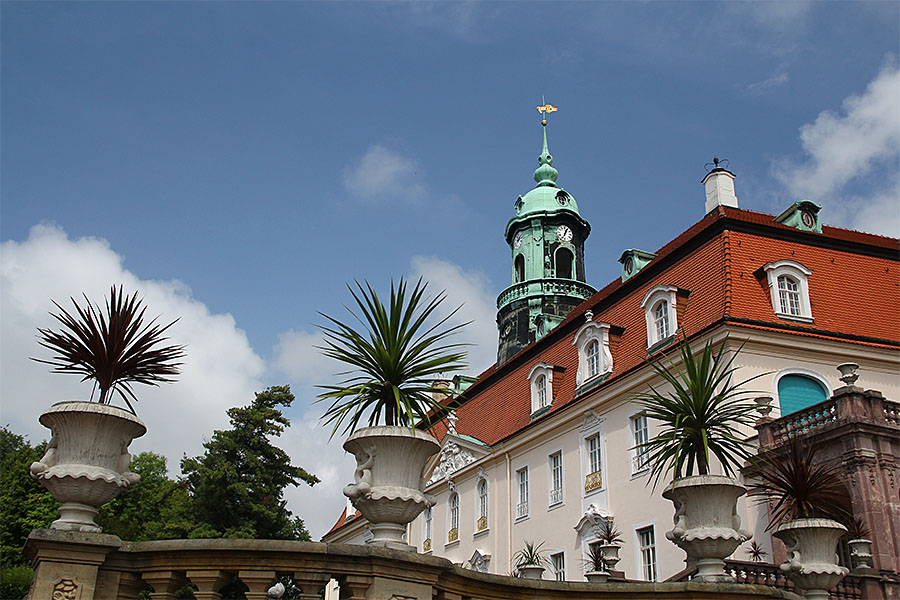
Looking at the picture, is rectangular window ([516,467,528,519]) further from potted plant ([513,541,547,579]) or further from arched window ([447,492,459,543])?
arched window ([447,492,459,543])

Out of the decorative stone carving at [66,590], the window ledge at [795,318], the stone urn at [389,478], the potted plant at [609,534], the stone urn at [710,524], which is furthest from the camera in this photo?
the window ledge at [795,318]

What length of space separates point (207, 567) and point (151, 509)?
4673 centimetres

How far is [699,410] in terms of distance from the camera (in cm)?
1125

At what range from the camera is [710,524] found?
9.61 m

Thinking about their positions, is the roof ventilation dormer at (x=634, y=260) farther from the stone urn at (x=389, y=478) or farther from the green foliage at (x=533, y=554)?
the stone urn at (x=389, y=478)

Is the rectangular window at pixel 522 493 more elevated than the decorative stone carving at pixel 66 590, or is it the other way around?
the rectangular window at pixel 522 493

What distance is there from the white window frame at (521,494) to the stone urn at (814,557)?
784 inches

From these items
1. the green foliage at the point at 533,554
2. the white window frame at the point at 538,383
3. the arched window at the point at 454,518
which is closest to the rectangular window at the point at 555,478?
the green foliage at the point at 533,554

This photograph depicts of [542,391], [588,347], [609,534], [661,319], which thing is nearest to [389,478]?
[609,534]

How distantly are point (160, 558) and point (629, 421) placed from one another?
66.4ft

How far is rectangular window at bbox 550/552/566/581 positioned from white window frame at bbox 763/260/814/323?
1053 centimetres

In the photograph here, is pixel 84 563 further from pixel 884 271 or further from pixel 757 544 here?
pixel 884 271

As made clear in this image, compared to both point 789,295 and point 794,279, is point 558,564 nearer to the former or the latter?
point 789,295

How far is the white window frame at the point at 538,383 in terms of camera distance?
3069 cm
